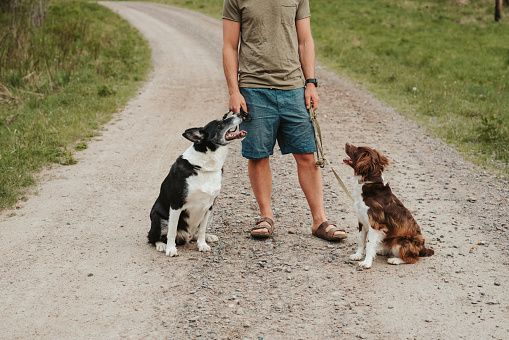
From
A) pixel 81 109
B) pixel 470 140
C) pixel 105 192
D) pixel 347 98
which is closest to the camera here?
pixel 105 192

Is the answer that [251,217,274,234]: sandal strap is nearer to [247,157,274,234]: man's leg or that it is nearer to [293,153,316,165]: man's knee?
[247,157,274,234]: man's leg

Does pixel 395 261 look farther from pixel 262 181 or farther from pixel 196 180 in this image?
pixel 196 180

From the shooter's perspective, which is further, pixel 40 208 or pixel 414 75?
pixel 414 75

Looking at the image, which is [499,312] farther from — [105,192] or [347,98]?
[347,98]

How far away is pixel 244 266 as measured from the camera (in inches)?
174

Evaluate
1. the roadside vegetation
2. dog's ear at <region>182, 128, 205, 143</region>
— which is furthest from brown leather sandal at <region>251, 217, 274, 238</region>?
the roadside vegetation

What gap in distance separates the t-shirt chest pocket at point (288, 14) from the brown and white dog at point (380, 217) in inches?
50.9

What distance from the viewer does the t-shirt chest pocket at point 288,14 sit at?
449 centimetres

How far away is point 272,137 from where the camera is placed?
15.6 ft

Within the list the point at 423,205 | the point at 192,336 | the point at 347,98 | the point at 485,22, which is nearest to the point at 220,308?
the point at 192,336

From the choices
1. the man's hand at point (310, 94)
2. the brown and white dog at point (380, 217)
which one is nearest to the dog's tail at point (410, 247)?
the brown and white dog at point (380, 217)

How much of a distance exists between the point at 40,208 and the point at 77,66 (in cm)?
772

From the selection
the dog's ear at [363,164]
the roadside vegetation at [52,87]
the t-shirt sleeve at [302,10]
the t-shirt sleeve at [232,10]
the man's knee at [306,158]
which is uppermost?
the t-shirt sleeve at [302,10]

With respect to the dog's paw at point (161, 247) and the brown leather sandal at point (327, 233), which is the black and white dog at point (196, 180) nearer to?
the dog's paw at point (161, 247)
